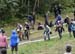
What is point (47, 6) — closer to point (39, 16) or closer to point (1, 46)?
point (39, 16)

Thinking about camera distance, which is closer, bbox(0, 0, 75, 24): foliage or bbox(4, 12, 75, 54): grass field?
bbox(4, 12, 75, 54): grass field

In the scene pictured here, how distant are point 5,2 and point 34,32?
608 centimetres

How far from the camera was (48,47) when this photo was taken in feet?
76.0

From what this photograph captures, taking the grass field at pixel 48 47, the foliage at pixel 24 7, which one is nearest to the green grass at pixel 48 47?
the grass field at pixel 48 47

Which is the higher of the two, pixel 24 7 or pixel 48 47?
pixel 48 47

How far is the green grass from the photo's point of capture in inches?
847

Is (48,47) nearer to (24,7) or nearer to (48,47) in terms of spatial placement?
(48,47)

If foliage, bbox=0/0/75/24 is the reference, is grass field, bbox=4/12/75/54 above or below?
above

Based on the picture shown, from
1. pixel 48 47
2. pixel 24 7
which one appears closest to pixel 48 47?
pixel 48 47

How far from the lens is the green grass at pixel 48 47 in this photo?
21.5m

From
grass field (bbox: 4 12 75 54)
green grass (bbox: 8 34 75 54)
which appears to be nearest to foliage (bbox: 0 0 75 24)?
grass field (bbox: 4 12 75 54)

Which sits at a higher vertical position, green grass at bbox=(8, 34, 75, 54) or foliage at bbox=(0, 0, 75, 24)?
green grass at bbox=(8, 34, 75, 54)

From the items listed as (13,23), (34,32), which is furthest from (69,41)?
(13,23)

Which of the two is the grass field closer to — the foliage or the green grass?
the green grass
